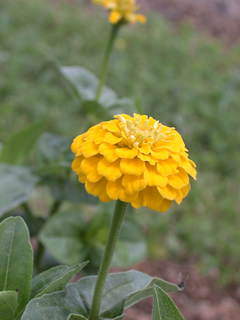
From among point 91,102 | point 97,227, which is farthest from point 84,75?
point 97,227

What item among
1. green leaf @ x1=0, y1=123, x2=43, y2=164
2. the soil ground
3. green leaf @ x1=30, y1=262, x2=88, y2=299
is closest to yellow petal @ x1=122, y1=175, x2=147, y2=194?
green leaf @ x1=30, y1=262, x2=88, y2=299

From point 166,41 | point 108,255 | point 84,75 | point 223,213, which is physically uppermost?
point 166,41

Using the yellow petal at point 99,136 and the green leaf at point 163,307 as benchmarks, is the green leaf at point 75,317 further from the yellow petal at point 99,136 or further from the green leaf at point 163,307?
the yellow petal at point 99,136

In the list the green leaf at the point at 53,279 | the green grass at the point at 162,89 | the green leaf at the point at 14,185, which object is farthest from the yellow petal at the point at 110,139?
the green grass at the point at 162,89

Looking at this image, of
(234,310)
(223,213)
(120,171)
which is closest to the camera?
(120,171)

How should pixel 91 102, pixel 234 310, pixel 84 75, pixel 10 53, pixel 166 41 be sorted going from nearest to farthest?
pixel 91 102 < pixel 84 75 < pixel 234 310 < pixel 10 53 < pixel 166 41

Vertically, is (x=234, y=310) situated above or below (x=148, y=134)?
below

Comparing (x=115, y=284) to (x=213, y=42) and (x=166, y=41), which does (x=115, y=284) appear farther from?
(x=213, y=42)
